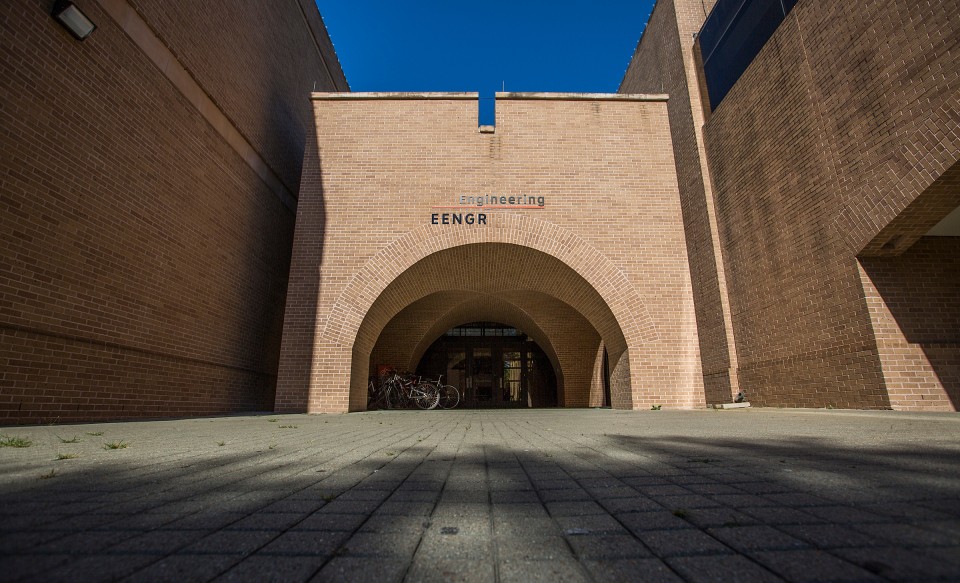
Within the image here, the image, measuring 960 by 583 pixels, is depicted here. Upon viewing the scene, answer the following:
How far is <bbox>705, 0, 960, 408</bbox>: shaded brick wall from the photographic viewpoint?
18.9 ft

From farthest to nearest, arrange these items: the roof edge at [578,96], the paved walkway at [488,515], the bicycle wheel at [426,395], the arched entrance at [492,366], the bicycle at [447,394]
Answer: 1. the arched entrance at [492,366]
2. the bicycle at [447,394]
3. the bicycle wheel at [426,395]
4. the roof edge at [578,96]
5. the paved walkway at [488,515]

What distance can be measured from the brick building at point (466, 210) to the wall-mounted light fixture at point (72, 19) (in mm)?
135

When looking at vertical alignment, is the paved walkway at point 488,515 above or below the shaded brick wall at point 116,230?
below

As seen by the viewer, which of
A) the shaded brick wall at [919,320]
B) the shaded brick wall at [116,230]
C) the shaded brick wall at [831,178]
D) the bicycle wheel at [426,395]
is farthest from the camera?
the bicycle wheel at [426,395]

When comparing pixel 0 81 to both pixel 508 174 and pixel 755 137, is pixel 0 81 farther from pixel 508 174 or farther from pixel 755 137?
pixel 755 137

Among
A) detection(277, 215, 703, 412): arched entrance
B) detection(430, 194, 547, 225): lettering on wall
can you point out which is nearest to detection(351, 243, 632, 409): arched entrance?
detection(277, 215, 703, 412): arched entrance

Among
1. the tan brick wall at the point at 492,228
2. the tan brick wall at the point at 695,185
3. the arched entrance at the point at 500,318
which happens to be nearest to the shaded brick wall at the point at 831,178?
the tan brick wall at the point at 695,185

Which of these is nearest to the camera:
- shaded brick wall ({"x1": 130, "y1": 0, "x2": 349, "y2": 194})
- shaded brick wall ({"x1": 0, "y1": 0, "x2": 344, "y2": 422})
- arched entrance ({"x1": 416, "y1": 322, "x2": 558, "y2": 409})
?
shaded brick wall ({"x1": 0, "y1": 0, "x2": 344, "y2": 422})

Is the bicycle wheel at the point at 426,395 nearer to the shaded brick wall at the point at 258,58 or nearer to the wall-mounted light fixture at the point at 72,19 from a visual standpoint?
the shaded brick wall at the point at 258,58

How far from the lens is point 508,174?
9.99 metres

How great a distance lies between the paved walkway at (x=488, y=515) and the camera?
1052 millimetres

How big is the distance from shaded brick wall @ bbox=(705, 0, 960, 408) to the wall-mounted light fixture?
34.5 feet

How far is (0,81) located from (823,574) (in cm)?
747

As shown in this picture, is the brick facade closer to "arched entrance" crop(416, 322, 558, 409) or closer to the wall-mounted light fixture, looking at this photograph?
the wall-mounted light fixture
